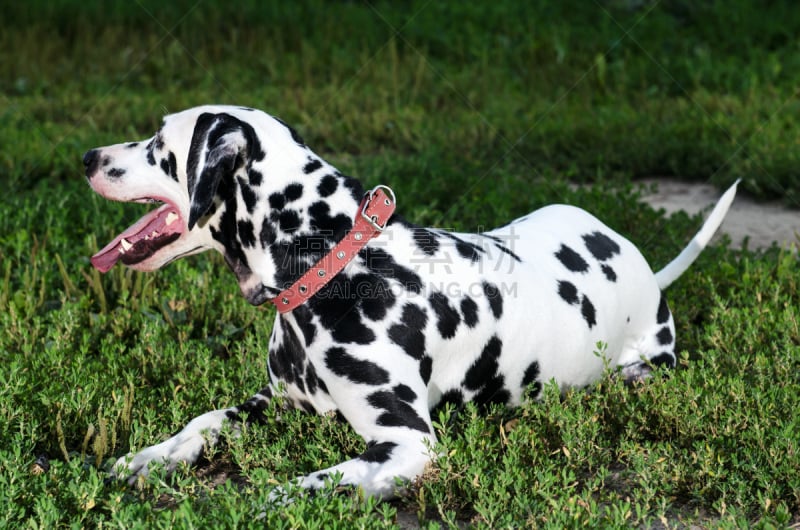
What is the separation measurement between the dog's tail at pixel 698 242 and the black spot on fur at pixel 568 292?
1047mm

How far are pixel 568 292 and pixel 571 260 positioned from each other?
0.77ft

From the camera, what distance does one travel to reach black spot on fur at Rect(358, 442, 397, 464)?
379cm

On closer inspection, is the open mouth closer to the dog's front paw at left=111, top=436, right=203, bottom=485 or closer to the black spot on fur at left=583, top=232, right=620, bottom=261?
the dog's front paw at left=111, top=436, right=203, bottom=485

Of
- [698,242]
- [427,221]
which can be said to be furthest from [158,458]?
[427,221]

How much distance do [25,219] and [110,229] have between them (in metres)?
0.70

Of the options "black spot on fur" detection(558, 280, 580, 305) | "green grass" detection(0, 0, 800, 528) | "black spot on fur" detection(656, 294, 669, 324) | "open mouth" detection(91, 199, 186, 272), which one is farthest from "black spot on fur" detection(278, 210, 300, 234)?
"black spot on fur" detection(656, 294, 669, 324)

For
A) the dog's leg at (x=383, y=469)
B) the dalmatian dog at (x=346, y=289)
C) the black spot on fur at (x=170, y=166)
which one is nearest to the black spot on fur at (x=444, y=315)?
the dalmatian dog at (x=346, y=289)

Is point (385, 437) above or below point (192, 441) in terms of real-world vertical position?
above

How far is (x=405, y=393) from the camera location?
3963 millimetres

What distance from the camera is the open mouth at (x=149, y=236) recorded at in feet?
14.3

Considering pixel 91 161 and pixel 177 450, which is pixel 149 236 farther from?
pixel 177 450

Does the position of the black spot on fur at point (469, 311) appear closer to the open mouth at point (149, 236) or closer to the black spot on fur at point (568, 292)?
the black spot on fur at point (568, 292)

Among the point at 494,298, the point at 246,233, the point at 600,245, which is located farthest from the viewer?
the point at 600,245

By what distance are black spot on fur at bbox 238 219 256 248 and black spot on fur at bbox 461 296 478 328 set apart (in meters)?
0.98
